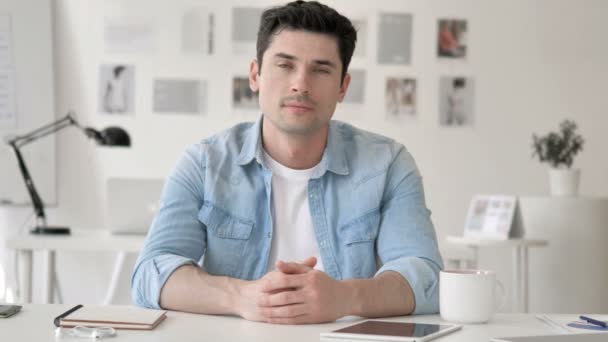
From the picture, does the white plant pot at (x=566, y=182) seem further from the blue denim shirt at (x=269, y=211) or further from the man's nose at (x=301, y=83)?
the man's nose at (x=301, y=83)

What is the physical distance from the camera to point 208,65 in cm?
479

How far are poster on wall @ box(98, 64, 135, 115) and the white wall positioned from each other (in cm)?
4

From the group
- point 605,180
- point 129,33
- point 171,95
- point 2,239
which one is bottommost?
point 2,239

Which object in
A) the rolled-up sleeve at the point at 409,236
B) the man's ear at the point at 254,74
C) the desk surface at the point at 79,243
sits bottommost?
the desk surface at the point at 79,243

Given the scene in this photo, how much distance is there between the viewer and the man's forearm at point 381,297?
1484mm

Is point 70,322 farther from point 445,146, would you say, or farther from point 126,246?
point 445,146

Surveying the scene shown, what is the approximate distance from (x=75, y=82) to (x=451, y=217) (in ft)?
7.33

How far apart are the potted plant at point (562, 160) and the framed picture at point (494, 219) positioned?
0.35 metres

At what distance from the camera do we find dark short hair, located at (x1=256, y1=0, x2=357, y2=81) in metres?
1.83

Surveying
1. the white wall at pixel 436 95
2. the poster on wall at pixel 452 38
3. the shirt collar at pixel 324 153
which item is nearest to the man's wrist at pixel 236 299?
the shirt collar at pixel 324 153

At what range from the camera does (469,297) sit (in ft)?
4.55

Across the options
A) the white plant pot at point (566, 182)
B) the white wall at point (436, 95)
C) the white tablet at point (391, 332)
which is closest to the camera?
the white tablet at point (391, 332)

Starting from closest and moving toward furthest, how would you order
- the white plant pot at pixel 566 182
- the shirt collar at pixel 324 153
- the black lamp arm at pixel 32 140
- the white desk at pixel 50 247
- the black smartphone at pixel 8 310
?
the black smartphone at pixel 8 310 < the shirt collar at pixel 324 153 < the white desk at pixel 50 247 < the black lamp arm at pixel 32 140 < the white plant pot at pixel 566 182

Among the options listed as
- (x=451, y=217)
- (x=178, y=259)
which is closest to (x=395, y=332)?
(x=178, y=259)
